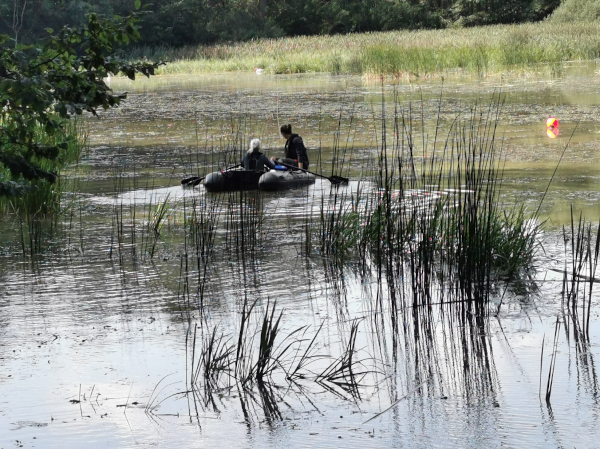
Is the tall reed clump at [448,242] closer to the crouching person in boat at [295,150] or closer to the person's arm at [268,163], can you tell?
the person's arm at [268,163]

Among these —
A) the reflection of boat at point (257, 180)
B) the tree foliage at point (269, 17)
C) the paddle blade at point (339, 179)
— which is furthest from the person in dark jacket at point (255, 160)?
the tree foliage at point (269, 17)

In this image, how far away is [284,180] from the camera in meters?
10.4

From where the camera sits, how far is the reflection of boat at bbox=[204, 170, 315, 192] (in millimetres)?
9938

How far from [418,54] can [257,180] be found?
16.4 m

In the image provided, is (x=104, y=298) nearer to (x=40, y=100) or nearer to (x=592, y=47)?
(x=40, y=100)

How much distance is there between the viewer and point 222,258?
7223 millimetres

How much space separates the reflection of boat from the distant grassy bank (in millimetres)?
14978

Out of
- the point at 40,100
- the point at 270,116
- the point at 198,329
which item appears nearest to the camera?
the point at 40,100

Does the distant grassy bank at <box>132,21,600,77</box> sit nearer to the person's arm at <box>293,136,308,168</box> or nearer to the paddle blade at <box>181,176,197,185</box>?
the person's arm at <box>293,136,308,168</box>

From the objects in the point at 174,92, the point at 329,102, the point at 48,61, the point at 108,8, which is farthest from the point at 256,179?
the point at 108,8

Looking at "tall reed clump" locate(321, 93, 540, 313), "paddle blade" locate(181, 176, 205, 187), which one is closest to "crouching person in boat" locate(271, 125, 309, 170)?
"paddle blade" locate(181, 176, 205, 187)

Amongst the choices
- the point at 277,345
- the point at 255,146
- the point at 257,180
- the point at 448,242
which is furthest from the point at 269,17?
the point at 277,345

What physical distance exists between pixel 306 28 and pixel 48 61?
49674mm

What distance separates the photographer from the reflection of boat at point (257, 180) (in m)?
9.94
